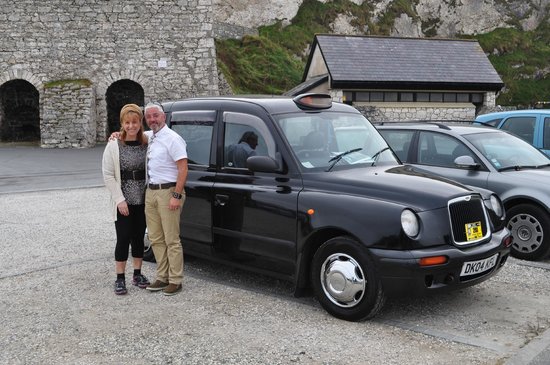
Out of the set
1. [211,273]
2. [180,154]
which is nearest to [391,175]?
[180,154]

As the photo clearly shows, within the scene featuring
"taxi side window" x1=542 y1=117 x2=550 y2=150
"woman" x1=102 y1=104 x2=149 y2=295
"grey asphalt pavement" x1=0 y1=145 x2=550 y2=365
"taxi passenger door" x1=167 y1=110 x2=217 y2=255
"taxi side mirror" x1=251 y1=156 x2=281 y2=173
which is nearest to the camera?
"grey asphalt pavement" x1=0 y1=145 x2=550 y2=365

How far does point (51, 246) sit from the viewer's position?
7852 mm

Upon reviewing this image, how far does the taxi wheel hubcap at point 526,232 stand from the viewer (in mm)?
Result: 6930

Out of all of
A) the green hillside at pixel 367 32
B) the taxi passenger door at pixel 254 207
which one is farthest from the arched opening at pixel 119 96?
the taxi passenger door at pixel 254 207

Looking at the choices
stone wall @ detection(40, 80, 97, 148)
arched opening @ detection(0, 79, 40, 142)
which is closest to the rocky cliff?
arched opening @ detection(0, 79, 40, 142)

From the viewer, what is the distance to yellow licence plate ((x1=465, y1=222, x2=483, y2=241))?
16.3 feet

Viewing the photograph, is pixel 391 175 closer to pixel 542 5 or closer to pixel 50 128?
pixel 50 128

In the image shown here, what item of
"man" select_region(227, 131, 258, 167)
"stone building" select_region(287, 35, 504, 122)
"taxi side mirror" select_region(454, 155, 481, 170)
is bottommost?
"taxi side mirror" select_region(454, 155, 481, 170)

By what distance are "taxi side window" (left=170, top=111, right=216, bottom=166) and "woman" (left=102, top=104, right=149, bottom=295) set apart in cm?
65

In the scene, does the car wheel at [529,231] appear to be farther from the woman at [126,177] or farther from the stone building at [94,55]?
the stone building at [94,55]

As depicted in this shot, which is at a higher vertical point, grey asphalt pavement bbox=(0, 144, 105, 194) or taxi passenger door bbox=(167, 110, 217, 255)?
taxi passenger door bbox=(167, 110, 217, 255)

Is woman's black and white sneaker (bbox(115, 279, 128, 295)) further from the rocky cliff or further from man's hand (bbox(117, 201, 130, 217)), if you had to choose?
the rocky cliff

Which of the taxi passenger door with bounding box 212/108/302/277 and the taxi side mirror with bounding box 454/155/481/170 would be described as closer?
the taxi passenger door with bounding box 212/108/302/277

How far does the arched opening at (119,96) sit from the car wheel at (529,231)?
23.4 meters
